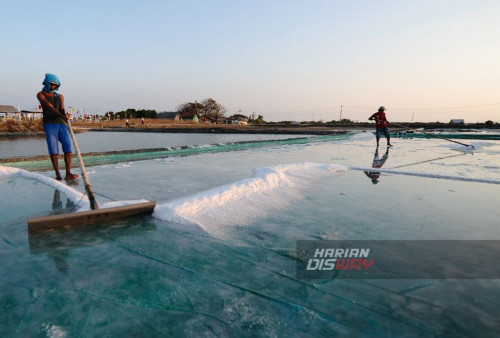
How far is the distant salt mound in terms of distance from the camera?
2.86 m

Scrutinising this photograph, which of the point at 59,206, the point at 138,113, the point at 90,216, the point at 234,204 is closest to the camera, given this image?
the point at 90,216

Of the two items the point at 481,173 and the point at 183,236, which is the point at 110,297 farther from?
the point at 481,173

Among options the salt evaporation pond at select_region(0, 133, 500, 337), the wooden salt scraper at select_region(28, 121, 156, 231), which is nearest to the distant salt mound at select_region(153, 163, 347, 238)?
the salt evaporation pond at select_region(0, 133, 500, 337)

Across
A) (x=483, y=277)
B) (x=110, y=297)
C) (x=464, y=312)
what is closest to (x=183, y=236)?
(x=110, y=297)

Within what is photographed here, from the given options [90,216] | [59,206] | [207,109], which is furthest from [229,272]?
[207,109]

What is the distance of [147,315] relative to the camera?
1465 millimetres

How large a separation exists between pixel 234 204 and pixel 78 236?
5.20 ft

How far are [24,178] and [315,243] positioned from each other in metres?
5.13

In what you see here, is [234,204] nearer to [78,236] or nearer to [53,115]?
[78,236]

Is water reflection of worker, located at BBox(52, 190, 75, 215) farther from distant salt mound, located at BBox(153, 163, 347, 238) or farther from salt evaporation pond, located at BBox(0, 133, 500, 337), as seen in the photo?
distant salt mound, located at BBox(153, 163, 347, 238)

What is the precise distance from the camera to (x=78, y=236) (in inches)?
95.7

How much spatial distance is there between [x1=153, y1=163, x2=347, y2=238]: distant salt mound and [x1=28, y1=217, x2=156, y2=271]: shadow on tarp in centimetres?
31

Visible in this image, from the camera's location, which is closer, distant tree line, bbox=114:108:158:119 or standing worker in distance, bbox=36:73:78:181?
standing worker in distance, bbox=36:73:78:181

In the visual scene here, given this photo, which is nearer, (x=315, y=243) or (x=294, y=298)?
(x=294, y=298)
